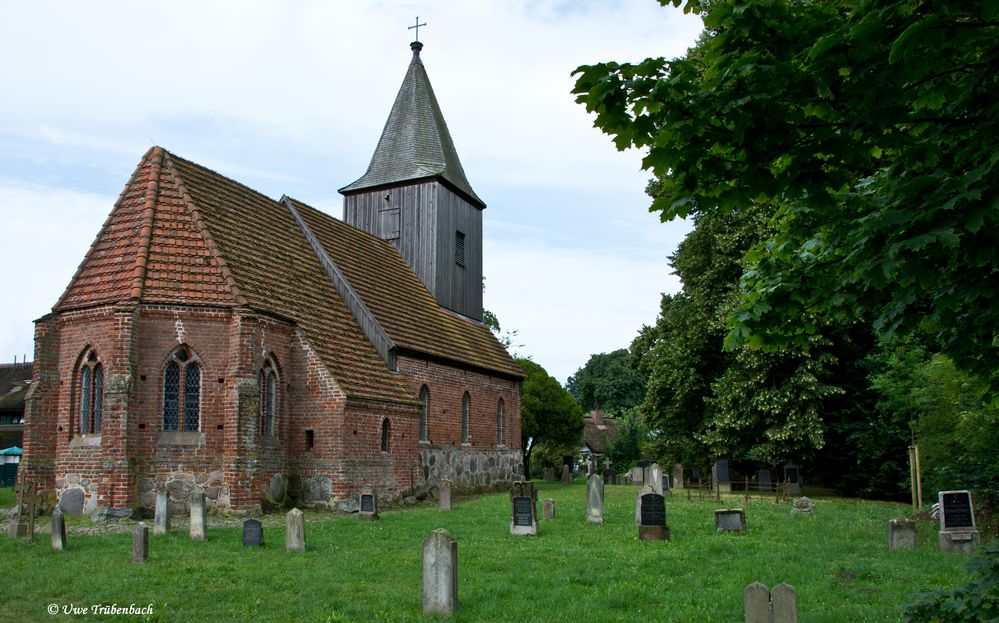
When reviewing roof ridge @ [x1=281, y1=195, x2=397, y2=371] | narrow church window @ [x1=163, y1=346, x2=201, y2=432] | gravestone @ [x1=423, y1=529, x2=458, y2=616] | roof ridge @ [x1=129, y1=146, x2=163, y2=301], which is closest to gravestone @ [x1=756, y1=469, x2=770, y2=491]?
roof ridge @ [x1=281, y1=195, x2=397, y2=371]

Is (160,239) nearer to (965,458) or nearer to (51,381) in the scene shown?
(51,381)

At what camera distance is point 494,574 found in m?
10.7

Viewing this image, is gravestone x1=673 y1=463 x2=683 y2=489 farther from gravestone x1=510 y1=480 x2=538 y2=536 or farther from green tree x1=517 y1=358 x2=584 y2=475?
gravestone x1=510 y1=480 x2=538 y2=536

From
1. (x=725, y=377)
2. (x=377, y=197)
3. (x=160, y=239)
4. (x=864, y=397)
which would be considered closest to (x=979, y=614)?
(x=160, y=239)

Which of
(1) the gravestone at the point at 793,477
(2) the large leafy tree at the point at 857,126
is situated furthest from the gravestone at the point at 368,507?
(1) the gravestone at the point at 793,477

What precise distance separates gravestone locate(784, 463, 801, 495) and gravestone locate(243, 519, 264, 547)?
19361 millimetres

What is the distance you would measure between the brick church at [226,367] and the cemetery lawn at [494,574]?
174 centimetres

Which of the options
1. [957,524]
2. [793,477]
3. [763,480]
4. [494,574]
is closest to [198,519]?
[494,574]

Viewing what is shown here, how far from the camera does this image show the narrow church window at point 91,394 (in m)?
17.7

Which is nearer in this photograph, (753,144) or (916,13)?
(916,13)

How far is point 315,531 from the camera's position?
15422 millimetres

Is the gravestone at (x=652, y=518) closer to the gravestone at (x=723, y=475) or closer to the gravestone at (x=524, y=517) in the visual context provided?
the gravestone at (x=524, y=517)

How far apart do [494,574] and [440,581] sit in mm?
2212

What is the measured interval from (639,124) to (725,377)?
23.1 meters
